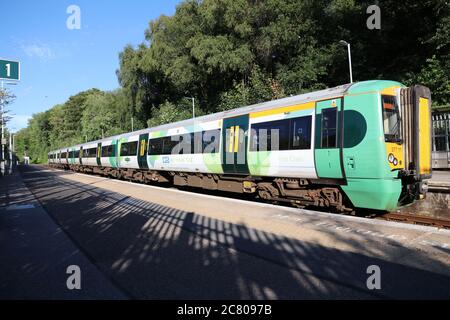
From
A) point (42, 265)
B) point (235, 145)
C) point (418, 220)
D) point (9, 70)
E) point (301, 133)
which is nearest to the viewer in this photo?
point (42, 265)

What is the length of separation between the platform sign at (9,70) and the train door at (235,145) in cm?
605

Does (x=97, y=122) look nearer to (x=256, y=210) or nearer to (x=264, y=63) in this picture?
(x=264, y=63)

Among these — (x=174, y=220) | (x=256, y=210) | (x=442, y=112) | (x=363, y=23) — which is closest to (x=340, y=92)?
(x=256, y=210)

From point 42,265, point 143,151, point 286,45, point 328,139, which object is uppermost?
point 286,45

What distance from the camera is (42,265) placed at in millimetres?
5762

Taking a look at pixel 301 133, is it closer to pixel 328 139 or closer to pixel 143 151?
pixel 328 139

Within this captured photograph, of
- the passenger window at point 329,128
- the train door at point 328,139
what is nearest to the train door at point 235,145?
the train door at point 328,139

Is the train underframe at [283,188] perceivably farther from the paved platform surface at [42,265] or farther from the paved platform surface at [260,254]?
the paved platform surface at [42,265]

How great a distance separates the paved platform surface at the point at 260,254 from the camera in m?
4.51

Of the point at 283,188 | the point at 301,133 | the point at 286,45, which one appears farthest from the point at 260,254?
the point at 286,45

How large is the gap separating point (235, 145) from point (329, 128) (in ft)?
12.3

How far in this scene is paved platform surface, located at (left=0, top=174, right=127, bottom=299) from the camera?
15.2ft

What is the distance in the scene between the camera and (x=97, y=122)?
64500 mm

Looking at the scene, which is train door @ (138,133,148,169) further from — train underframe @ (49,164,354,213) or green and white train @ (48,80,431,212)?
green and white train @ (48,80,431,212)
